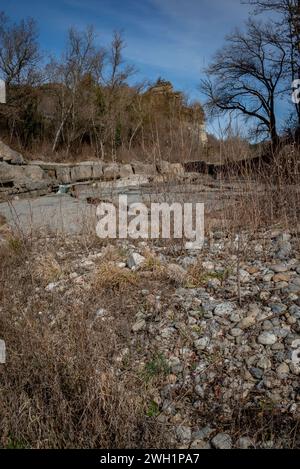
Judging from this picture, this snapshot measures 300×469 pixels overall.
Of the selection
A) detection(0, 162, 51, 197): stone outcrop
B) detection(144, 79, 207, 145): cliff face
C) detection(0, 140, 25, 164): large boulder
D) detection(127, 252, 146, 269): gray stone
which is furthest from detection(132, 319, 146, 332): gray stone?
detection(0, 140, 25, 164): large boulder

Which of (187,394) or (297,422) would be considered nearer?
(297,422)

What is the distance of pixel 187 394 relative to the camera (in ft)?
5.94

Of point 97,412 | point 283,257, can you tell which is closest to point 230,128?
point 283,257

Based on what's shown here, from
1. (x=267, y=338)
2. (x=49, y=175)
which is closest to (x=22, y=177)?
(x=49, y=175)

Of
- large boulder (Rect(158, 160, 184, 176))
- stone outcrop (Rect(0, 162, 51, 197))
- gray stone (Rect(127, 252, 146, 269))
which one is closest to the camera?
gray stone (Rect(127, 252, 146, 269))

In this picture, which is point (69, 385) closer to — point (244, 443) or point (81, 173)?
point (244, 443)

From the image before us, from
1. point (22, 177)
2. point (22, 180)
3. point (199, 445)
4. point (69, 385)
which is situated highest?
point (22, 177)

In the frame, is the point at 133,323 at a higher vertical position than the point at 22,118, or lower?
lower

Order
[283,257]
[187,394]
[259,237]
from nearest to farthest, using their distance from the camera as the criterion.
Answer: [187,394] → [283,257] → [259,237]

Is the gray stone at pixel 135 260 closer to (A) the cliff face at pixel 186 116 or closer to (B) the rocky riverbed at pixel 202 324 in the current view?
(B) the rocky riverbed at pixel 202 324

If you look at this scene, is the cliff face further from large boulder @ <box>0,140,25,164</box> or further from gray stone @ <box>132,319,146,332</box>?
large boulder @ <box>0,140,25,164</box>

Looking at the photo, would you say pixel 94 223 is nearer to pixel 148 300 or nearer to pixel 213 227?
pixel 213 227

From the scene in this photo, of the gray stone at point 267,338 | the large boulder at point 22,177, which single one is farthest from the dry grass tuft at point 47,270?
the large boulder at point 22,177

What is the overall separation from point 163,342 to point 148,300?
483 mm
